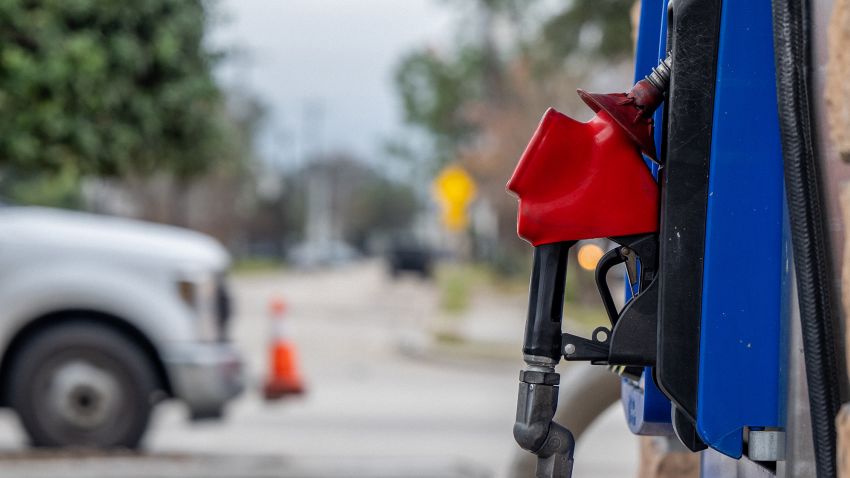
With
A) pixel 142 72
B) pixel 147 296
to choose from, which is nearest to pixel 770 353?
pixel 147 296

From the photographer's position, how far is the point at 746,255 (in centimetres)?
167

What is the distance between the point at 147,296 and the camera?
6.76 metres

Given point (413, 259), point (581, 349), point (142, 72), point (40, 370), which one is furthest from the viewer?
point (413, 259)

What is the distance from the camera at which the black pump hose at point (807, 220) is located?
153cm

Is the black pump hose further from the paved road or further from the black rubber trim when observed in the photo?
the paved road

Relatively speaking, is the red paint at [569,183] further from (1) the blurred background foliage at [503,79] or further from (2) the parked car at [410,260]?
(2) the parked car at [410,260]

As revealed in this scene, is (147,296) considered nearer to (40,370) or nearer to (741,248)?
(40,370)

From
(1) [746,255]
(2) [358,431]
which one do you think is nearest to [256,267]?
(2) [358,431]

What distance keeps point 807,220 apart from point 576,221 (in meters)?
0.32

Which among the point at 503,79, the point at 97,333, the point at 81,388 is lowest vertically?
the point at 81,388

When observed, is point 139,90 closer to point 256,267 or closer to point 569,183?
point 569,183

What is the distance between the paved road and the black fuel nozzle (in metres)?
1.44

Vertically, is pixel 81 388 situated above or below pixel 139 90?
below

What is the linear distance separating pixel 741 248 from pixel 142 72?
6589 mm
